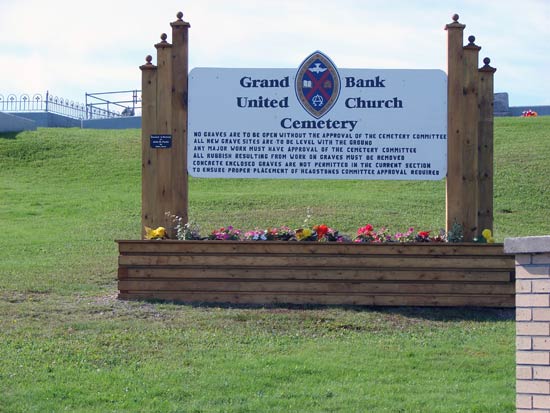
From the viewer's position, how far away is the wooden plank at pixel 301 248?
422 inches

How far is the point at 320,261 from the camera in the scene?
10.8 m

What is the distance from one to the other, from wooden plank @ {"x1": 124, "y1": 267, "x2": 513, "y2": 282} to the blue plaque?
1615 millimetres

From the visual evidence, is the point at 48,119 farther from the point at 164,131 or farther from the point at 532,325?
the point at 532,325

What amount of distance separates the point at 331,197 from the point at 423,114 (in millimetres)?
8060

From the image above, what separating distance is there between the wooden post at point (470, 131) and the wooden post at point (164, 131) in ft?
11.3

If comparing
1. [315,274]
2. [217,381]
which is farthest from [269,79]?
[217,381]

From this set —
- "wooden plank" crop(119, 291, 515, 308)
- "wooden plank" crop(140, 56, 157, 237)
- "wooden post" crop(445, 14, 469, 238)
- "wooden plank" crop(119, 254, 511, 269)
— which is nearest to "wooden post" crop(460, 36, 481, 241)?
"wooden post" crop(445, 14, 469, 238)

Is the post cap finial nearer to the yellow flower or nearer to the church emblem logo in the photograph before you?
the church emblem logo

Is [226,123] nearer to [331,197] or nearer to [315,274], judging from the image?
[315,274]

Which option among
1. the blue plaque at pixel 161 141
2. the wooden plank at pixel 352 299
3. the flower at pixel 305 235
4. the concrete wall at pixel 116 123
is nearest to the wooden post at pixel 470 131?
the wooden plank at pixel 352 299

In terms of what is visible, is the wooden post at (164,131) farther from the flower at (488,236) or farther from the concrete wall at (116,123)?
the concrete wall at (116,123)

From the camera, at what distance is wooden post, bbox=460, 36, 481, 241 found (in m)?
11.4

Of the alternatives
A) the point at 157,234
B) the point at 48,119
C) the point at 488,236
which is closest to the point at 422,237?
the point at 488,236

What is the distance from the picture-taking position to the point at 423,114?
1162 centimetres
